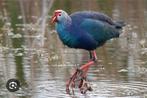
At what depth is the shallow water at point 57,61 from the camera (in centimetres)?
838

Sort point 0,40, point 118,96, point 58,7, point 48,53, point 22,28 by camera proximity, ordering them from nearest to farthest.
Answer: point 118,96
point 48,53
point 0,40
point 22,28
point 58,7

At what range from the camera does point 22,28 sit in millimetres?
13523

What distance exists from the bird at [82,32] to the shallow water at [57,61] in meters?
0.15

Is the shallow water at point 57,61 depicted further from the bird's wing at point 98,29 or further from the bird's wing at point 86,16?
the bird's wing at point 98,29

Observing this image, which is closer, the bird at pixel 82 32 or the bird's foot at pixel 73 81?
the bird's foot at pixel 73 81

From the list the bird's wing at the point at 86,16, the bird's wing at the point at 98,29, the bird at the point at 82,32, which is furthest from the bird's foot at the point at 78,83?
the bird's wing at the point at 86,16

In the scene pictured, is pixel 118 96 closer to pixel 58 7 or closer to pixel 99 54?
pixel 99 54

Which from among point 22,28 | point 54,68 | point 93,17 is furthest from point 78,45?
point 22,28

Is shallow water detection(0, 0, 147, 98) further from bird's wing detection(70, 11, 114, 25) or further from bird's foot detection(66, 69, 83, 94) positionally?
bird's wing detection(70, 11, 114, 25)

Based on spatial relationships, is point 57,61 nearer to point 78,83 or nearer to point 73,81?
point 78,83

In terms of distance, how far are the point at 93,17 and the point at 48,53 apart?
6.77 ft

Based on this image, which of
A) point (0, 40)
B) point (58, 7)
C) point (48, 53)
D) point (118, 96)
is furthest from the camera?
point (58, 7)

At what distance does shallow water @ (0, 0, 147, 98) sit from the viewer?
838cm
